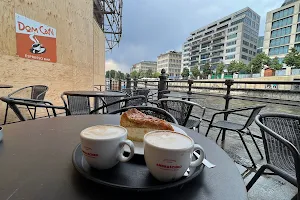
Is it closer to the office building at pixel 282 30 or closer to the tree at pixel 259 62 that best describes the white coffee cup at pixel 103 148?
the tree at pixel 259 62

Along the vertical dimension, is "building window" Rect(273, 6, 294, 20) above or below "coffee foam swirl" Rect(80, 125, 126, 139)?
above

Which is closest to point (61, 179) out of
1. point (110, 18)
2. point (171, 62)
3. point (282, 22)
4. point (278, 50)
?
point (110, 18)

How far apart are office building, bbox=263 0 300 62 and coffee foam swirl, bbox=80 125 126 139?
45.8 m

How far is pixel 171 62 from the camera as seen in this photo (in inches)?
2790

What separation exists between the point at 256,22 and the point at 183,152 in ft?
250

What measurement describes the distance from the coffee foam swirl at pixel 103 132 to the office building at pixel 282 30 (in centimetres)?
4576

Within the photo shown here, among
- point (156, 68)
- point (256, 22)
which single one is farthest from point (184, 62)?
point (256, 22)

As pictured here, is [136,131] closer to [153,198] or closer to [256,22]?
[153,198]

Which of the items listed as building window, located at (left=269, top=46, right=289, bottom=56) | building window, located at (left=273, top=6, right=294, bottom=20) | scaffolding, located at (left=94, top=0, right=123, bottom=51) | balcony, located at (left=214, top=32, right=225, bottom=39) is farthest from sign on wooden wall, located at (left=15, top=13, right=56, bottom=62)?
balcony, located at (left=214, top=32, right=225, bottom=39)

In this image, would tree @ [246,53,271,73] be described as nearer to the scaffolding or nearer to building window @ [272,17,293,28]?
building window @ [272,17,293,28]

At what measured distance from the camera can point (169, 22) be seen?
57500mm

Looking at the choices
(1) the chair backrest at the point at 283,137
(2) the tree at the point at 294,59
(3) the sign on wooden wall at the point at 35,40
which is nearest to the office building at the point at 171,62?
(2) the tree at the point at 294,59

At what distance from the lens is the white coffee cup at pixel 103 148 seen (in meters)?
0.40

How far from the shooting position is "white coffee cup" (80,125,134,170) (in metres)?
0.40
